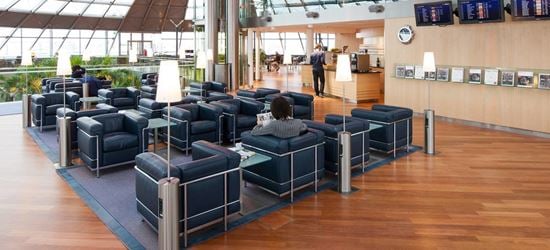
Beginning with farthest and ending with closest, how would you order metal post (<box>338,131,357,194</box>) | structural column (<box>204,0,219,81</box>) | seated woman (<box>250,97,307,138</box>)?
1. structural column (<box>204,0,219,81</box>)
2. metal post (<box>338,131,357,194</box>)
3. seated woman (<box>250,97,307,138</box>)

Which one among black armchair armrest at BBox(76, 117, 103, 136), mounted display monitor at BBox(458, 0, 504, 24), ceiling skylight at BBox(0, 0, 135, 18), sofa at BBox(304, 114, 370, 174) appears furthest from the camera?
ceiling skylight at BBox(0, 0, 135, 18)

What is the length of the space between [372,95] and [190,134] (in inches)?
318

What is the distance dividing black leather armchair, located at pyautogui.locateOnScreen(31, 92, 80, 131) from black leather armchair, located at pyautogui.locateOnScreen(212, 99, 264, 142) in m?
3.80

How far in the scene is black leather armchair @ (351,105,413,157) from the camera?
717 cm

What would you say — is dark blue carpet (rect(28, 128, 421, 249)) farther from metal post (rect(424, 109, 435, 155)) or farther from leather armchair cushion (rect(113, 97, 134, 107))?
leather armchair cushion (rect(113, 97, 134, 107))

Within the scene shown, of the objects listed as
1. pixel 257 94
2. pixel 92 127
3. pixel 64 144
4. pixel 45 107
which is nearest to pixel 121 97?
pixel 45 107

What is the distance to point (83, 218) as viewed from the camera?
4.75 m

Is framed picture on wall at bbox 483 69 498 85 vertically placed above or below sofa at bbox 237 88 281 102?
above

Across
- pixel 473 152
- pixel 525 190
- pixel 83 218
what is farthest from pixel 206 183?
pixel 473 152

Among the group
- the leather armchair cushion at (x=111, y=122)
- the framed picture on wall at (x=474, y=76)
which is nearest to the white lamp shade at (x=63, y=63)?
the leather armchair cushion at (x=111, y=122)

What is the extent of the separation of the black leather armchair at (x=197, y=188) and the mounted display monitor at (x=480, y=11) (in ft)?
23.5

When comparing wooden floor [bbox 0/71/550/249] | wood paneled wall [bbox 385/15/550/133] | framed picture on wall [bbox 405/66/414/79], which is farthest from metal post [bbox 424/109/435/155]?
framed picture on wall [bbox 405/66/414/79]

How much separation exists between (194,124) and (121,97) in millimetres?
4375

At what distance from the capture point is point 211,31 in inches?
710
